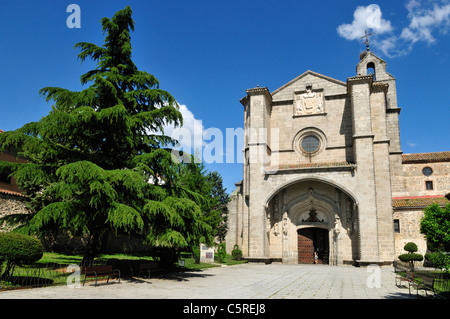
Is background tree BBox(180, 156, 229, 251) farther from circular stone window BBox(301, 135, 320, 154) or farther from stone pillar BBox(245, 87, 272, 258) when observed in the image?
circular stone window BBox(301, 135, 320, 154)

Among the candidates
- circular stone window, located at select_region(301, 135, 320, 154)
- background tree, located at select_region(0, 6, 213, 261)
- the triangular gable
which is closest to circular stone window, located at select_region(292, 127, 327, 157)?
circular stone window, located at select_region(301, 135, 320, 154)

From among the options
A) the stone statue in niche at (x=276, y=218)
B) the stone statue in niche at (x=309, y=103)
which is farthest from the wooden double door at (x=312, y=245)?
the stone statue in niche at (x=309, y=103)

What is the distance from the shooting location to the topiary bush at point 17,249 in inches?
313

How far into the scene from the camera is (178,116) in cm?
1222

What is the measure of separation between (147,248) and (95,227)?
1673 cm

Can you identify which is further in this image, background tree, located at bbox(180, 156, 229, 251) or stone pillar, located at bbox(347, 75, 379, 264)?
stone pillar, located at bbox(347, 75, 379, 264)

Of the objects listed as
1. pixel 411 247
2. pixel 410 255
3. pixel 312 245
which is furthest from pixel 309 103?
pixel 410 255

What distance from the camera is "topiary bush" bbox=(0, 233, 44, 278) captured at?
795 cm

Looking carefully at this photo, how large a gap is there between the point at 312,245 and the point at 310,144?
278 inches

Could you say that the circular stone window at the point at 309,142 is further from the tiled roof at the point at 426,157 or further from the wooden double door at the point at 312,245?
the tiled roof at the point at 426,157

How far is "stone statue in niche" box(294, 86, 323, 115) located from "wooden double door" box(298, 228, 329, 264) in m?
8.48

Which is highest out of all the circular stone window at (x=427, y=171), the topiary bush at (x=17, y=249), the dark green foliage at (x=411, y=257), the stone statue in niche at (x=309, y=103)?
the stone statue in niche at (x=309, y=103)

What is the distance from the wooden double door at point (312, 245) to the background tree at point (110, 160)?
12335 mm
